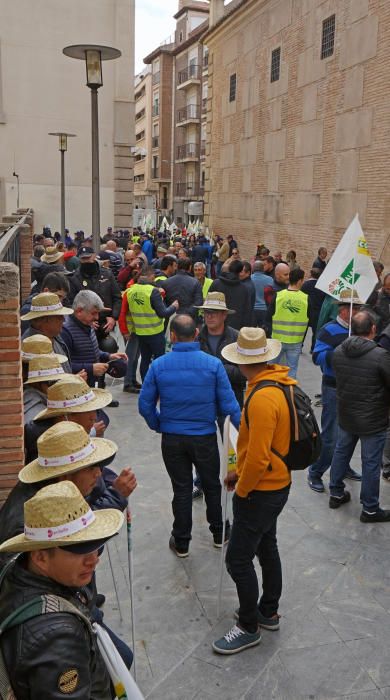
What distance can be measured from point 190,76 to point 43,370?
2015 inches

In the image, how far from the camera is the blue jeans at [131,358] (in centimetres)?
920

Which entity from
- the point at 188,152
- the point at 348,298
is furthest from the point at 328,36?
the point at 188,152

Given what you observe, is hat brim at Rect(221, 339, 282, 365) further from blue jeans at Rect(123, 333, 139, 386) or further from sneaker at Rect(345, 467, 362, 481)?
blue jeans at Rect(123, 333, 139, 386)

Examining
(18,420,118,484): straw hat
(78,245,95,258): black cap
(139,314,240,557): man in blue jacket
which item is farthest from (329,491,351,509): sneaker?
(78,245,95,258): black cap

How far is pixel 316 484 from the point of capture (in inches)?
243

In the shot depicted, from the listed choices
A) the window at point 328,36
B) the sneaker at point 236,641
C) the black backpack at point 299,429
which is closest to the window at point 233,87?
the window at point 328,36

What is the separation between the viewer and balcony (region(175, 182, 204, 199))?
5078 centimetres

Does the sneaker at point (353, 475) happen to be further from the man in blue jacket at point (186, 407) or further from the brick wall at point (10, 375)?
the brick wall at point (10, 375)

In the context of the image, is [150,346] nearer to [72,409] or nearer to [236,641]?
[236,641]

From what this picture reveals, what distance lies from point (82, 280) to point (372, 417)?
4652 mm

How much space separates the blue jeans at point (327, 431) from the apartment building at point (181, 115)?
44.4 m

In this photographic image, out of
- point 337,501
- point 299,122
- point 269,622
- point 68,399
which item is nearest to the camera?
point 68,399

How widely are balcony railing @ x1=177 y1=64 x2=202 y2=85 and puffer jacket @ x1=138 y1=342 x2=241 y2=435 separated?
49074 millimetres

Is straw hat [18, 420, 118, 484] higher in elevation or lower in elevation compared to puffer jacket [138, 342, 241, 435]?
higher
